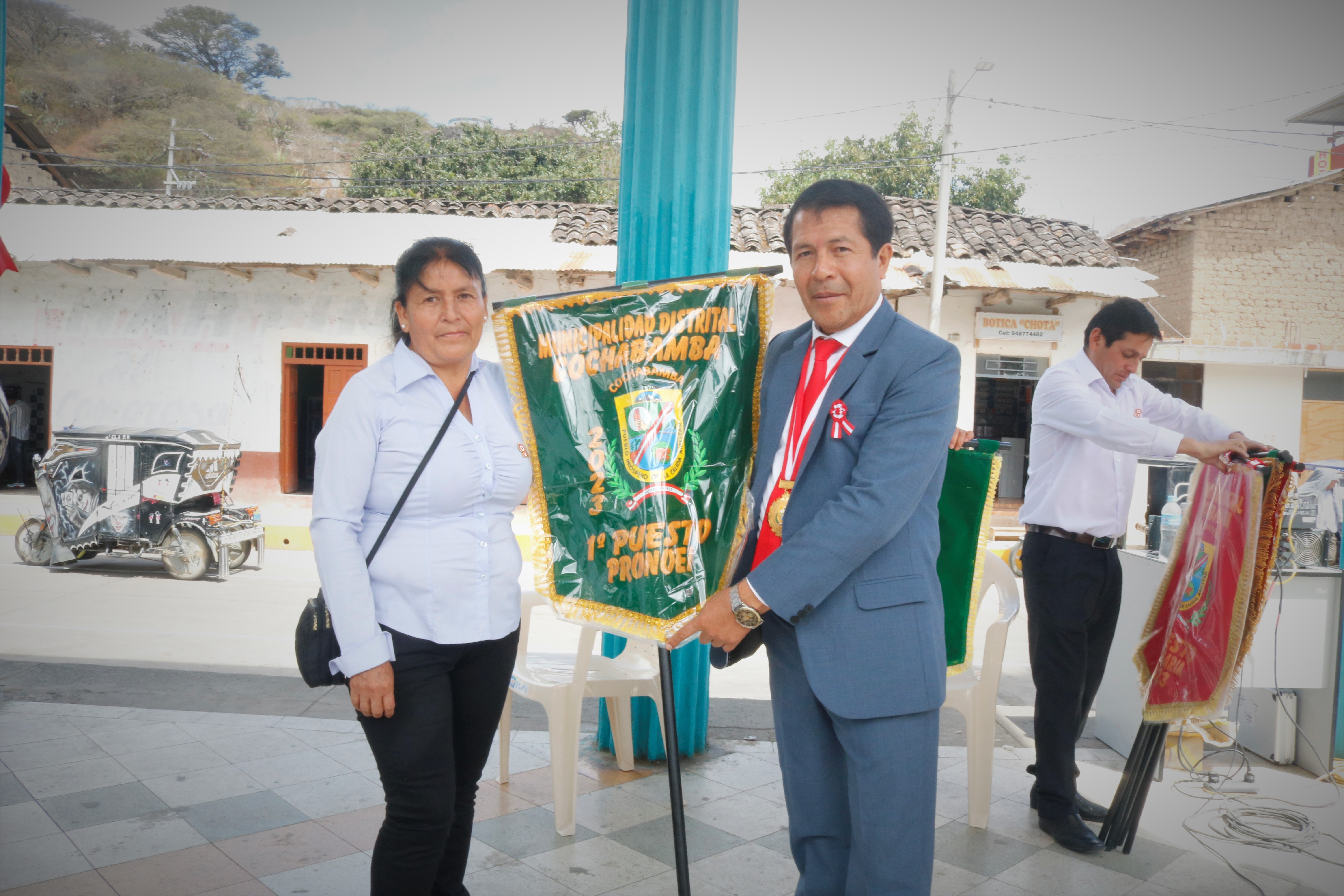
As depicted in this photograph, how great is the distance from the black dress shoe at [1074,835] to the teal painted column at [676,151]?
1393 millimetres

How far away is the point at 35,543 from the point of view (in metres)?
8.73

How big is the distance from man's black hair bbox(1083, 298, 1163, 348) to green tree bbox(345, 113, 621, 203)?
17.5 metres

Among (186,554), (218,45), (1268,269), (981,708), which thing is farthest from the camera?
(218,45)

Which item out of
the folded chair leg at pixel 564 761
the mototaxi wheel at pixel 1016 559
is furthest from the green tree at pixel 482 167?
the folded chair leg at pixel 564 761

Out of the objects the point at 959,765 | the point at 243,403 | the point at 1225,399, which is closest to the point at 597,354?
the point at 959,765

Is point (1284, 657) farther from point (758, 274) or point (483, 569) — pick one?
point (483, 569)

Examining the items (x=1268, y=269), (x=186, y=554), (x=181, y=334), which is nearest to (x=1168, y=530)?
(x=186, y=554)

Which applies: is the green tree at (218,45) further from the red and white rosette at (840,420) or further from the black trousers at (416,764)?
the red and white rosette at (840,420)

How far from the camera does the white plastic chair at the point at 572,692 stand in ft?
9.47

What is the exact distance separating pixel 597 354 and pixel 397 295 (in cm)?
52

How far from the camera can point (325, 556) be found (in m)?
1.75

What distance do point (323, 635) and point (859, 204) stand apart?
1410mm

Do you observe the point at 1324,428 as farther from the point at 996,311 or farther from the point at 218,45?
the point at 218,45

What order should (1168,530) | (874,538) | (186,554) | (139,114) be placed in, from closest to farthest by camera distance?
1. (874,538)
2. (1168,530)
3. (186,554)
4. (139,114)
